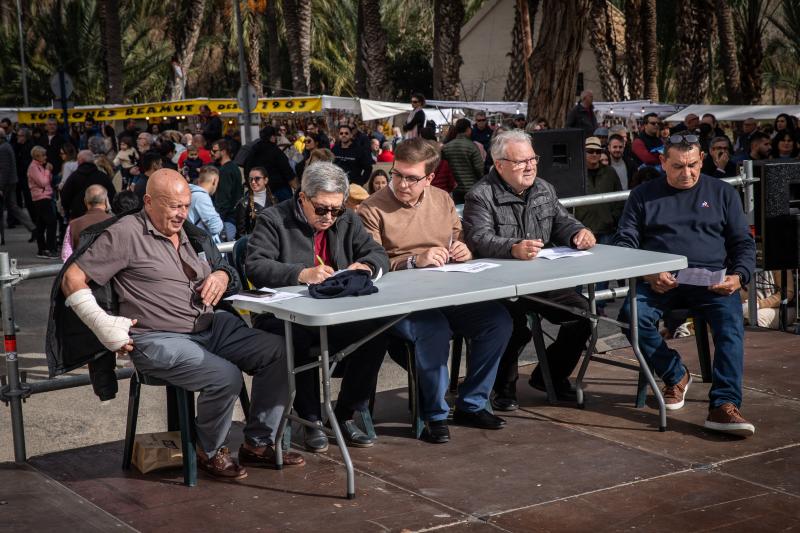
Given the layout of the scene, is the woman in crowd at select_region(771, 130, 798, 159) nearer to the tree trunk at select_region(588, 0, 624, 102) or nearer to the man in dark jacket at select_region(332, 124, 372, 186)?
the man in dark jacket at select_region(332, 124, 372, 186)

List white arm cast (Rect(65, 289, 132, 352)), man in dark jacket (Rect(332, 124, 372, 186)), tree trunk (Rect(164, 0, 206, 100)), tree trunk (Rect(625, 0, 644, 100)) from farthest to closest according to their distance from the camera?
tree trunk (Rect(164, 0, 206, 100)) < tree trunk (Rect(625, 0, 644, 100)) < man in dark jacket (Rect(332, 124, 372, 186)) < white arm cast (Rect(65, 289, 132, 352))

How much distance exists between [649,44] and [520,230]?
30.4 meters

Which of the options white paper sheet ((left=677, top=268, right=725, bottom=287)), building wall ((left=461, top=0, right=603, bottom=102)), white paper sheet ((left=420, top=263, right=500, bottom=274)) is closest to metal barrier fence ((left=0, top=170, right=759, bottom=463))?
Answer: white paper sheet ((left=420, top=263, right=500, bottom=274))

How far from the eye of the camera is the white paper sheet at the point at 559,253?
6262 millimetres

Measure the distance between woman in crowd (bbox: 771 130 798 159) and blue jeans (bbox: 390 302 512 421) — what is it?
9181 millimetres

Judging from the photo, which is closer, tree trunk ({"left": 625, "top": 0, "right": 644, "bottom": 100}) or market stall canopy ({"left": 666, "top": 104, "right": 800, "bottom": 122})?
market stall canopy ({"left": 666, "top": 104, "right": 800, "bottom": 122})

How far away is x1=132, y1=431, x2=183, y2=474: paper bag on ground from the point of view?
5.33 meters

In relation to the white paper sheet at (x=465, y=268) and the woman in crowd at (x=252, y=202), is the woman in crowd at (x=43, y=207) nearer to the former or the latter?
the woman in crowd at (x=252, y=202)

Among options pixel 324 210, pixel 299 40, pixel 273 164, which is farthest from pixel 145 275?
pixel 299 40

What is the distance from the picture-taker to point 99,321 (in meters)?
4.97

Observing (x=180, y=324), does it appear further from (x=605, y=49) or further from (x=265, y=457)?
(x=605, y=49)

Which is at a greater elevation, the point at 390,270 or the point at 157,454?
the point at 390,270

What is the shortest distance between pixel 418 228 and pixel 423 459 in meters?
1.37

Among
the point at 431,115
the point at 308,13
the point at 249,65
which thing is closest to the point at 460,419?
the point at 431,115
